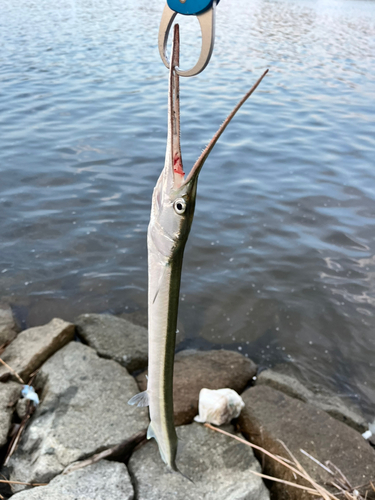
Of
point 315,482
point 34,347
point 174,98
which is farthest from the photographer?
point 34,347

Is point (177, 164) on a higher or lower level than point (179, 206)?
higher

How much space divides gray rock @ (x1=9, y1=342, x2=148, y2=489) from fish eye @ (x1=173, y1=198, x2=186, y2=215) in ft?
7.92

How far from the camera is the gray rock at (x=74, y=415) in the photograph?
3537mm

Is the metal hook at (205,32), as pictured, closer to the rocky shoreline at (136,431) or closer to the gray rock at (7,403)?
the rocky shoreline at (136,431)

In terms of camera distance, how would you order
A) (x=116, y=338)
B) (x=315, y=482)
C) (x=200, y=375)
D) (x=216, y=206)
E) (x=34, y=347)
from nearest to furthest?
1. (x=315, y=482)
2. (x=200, y=375)
3. (x=34, y=347)
4. (x=116, y=338)
5. (x=216, y=206)

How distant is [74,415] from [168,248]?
7.99ft

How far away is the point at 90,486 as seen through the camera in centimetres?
325

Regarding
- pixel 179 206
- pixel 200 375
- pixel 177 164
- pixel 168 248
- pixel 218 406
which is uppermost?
pixel 177 164

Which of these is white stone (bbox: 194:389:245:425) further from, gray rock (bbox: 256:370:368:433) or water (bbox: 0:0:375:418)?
water (bbox: 0:0:375:418)

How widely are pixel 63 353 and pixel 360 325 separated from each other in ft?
12.6

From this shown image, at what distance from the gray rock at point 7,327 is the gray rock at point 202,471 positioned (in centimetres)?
222

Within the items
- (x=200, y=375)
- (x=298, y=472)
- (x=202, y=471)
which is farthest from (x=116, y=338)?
(x=298, y=472)

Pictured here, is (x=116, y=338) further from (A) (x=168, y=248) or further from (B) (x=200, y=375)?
(A) (x=168, y=248)

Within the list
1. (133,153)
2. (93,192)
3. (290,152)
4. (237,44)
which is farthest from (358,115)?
(237,44)
